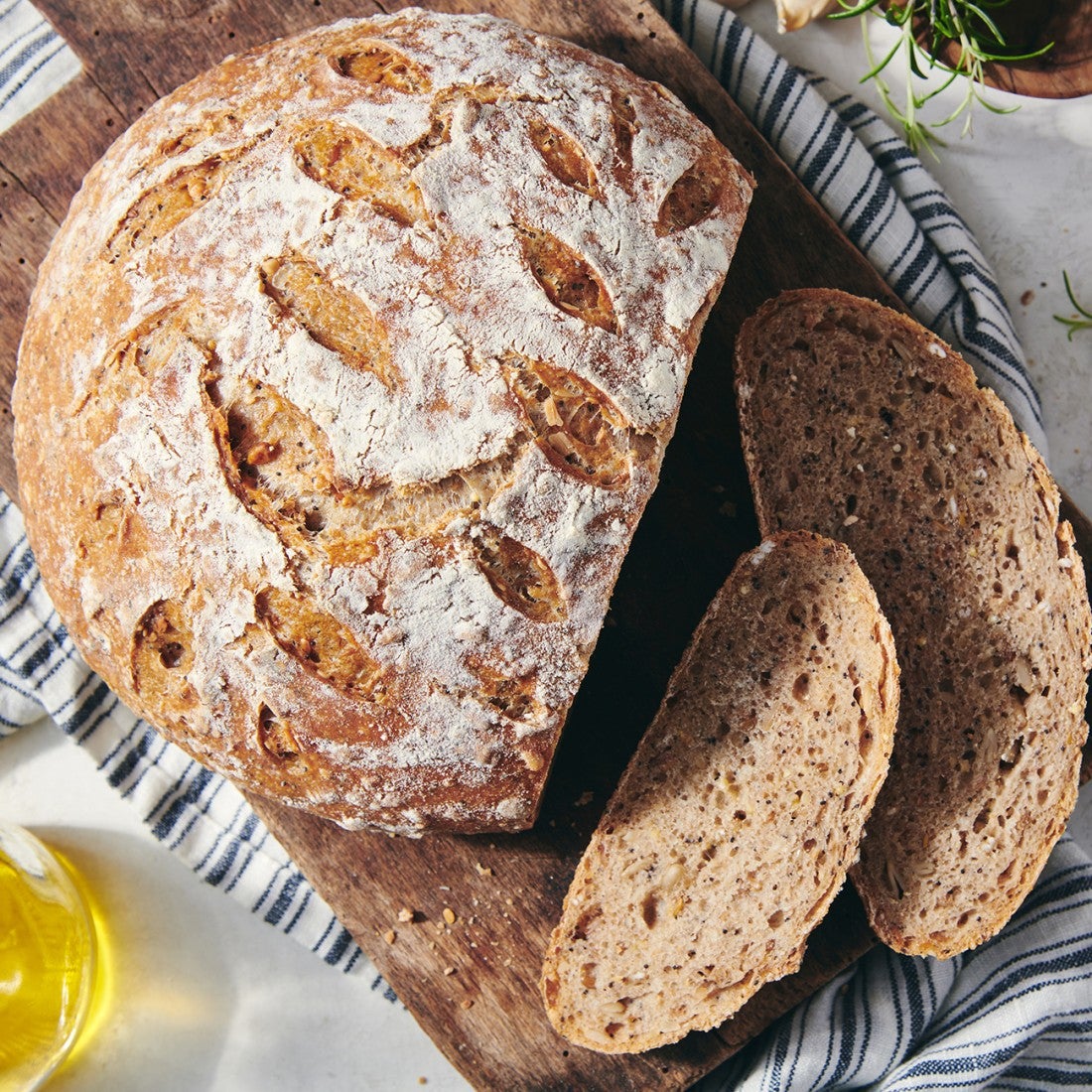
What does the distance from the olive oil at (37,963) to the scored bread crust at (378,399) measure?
2.73 ft

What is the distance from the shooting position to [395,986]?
2.45 metres

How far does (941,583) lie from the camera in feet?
7.54

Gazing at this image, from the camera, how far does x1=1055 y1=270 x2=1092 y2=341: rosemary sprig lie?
2.54 m

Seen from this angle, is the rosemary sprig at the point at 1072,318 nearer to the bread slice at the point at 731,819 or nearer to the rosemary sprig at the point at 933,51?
the rosemary sprig at the point at 933,51

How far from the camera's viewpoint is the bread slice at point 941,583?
228cm

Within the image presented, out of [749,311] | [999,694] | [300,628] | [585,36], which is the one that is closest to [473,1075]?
[300,628]

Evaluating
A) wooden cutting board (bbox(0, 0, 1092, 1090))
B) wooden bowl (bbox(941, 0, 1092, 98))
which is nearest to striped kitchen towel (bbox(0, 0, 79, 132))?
wooden cutting board (bbox(0, 0, 1092, 1090))

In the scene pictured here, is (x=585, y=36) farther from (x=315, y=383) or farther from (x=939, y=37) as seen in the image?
(x=315, y=383)

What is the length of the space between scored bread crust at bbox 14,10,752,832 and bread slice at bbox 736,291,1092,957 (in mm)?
475

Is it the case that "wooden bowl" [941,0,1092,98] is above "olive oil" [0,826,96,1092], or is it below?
above

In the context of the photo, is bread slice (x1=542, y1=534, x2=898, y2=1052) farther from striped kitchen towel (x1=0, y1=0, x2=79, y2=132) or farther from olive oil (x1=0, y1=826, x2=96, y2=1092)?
striped kitchen towel (x1=0, y1=0, x2=79, y2=132)

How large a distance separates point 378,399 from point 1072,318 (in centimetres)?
184

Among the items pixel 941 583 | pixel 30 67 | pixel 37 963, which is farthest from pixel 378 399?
pixel 37 963

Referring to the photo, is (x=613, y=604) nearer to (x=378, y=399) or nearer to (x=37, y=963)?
(x=378, y=399)
